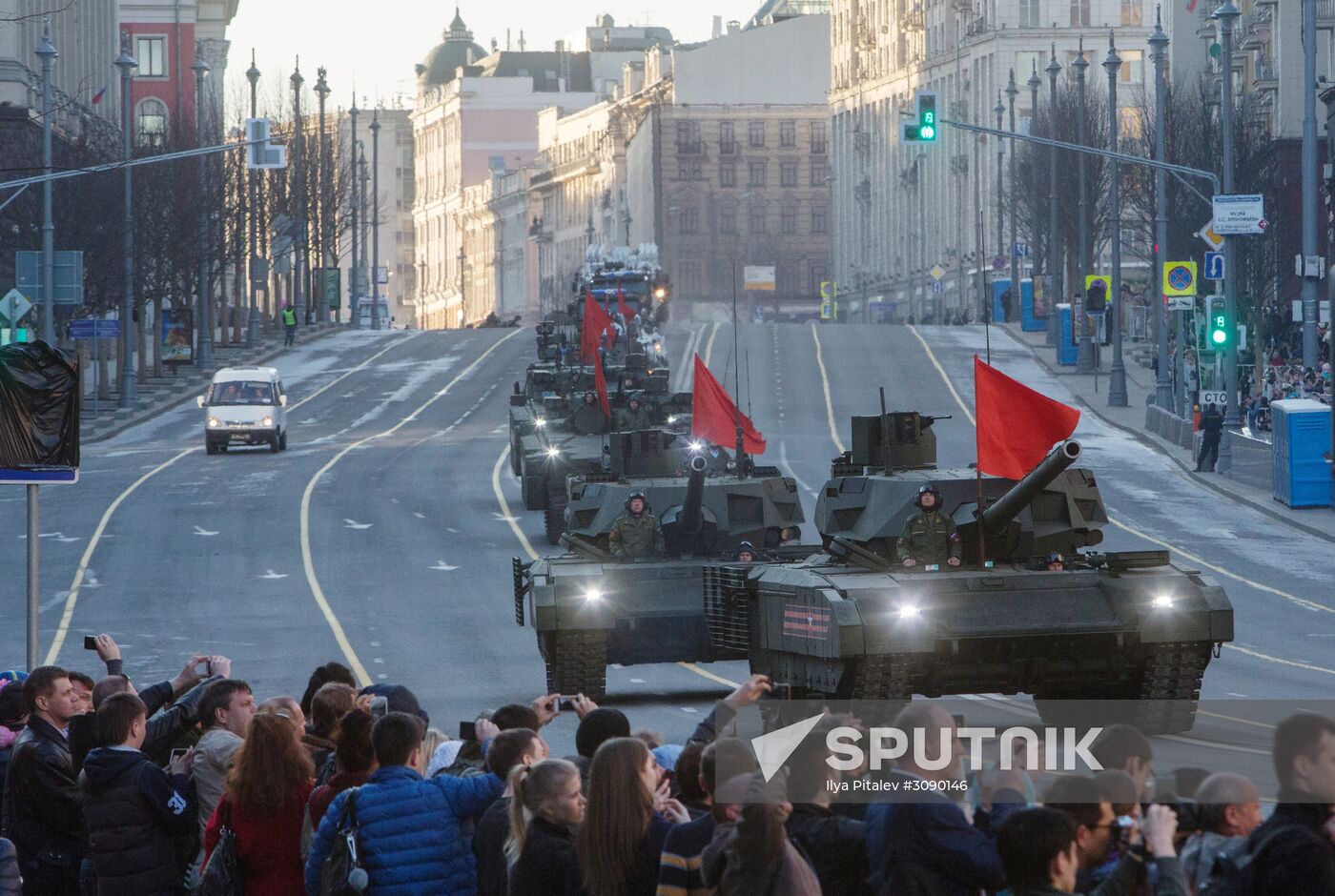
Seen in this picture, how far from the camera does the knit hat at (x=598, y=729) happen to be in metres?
9.00

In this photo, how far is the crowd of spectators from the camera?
7.14 m

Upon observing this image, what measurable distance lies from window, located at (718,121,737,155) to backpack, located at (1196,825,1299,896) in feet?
505

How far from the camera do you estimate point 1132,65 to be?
11981 centimetres

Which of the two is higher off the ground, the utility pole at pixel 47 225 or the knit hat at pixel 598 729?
the utility pole at pixel 47 225

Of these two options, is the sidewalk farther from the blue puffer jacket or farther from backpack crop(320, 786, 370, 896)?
backpack crop(320, 786, 370, 896)

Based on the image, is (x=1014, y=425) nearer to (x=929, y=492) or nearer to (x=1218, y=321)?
(x=929, y=492)

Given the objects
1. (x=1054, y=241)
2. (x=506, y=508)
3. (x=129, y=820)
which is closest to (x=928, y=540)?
(x=129, y=820)

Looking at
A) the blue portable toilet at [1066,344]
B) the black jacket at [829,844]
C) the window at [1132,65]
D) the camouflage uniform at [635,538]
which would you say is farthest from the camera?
the window at [1132,65]

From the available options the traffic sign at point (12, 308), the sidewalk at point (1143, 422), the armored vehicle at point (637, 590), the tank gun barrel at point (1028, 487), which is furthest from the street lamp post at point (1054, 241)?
the tank gun barrel at point (1028, 487)

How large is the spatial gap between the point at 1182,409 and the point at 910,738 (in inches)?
1905

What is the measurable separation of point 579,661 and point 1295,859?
14374mm

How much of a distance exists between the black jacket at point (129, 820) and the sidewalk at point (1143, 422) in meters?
30.2

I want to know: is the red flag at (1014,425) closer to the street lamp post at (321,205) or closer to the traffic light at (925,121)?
the traffic light at (925,121)

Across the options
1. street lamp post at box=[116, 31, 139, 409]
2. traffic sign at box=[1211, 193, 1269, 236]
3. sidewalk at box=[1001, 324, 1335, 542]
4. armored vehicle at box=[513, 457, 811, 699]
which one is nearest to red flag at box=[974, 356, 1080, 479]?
armored vehicle at box=[513, 457, 811, 699]
